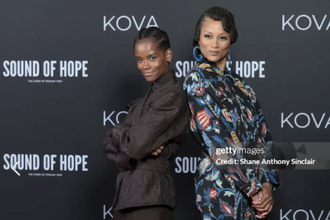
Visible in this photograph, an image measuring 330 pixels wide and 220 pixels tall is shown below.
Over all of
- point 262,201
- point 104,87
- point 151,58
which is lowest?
point 262,201

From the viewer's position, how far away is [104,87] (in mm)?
3107

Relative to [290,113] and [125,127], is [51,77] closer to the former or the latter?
[125,127]

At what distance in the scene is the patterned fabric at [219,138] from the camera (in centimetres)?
194

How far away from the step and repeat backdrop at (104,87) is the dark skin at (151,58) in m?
0.96

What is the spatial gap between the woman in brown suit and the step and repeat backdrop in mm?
975

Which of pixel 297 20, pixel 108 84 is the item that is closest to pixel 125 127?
pixel 108 84

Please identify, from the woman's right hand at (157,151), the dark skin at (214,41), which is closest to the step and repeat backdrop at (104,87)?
the dark skin at (214,41)

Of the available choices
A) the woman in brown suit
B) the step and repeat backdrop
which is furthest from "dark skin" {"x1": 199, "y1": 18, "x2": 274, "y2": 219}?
the step and repeat backdrop

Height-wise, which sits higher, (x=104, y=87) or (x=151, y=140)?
(x=104, y=87)

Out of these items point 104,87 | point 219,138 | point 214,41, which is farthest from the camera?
point 104,87

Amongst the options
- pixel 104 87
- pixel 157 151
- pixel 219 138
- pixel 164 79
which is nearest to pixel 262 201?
pixel 219 138

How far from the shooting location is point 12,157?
3.14 m

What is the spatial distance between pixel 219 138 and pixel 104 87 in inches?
52.8

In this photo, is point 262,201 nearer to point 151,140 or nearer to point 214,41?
point 151,140
